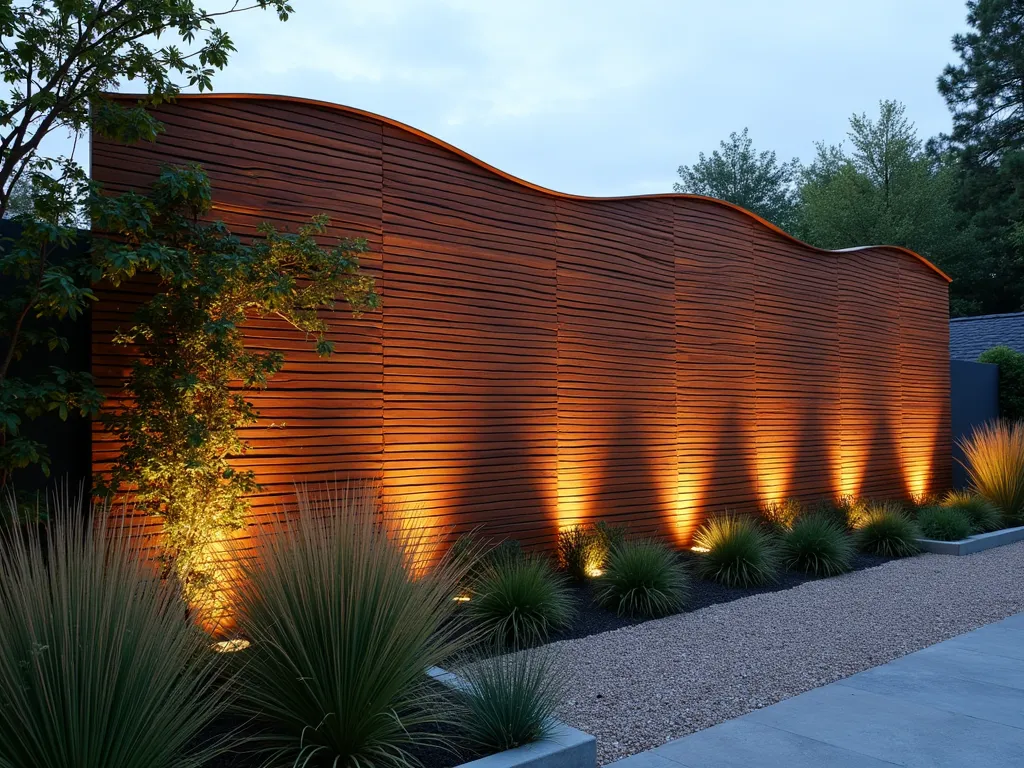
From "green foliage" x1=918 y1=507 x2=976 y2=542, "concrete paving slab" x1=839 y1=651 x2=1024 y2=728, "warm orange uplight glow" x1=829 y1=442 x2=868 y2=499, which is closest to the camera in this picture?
"concrete paving slab" x1=839 y1=651 x2=1024 y2=728

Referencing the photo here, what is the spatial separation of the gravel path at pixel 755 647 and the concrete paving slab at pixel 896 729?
22 centimetres

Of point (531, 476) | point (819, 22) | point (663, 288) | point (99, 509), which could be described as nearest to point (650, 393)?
point (663, 288)

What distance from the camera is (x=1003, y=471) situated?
10070 mm

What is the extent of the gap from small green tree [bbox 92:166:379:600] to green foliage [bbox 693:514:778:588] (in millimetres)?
4166

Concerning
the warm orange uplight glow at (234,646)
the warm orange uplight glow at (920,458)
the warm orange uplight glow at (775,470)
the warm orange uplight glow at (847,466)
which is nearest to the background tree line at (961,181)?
the warm orange uplight glow at (920,458)

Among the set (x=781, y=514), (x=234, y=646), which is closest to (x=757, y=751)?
(x=234, y=646)

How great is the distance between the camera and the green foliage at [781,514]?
8.52 m

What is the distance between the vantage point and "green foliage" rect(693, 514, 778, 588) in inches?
267

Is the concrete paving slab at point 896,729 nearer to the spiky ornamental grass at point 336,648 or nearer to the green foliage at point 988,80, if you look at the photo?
the spiky ornamental grass at point 336,648

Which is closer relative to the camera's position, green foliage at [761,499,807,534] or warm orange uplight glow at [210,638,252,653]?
warm orange uplight glow at [210,638,252,653]

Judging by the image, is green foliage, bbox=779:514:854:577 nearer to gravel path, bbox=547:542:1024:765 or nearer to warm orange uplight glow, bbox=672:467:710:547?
gravel path, bbox=547:542:1024:765

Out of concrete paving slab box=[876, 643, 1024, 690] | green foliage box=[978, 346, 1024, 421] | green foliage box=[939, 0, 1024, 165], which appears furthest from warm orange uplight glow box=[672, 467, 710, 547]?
green foliage box=[939, 0, 1024, 165]

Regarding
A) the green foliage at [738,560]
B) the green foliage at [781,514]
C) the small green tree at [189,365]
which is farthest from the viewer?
the green foliage at [781,514]

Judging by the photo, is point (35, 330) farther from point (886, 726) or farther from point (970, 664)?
point (970, 664)
